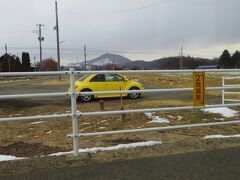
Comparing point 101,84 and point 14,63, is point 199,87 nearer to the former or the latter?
point 101,84

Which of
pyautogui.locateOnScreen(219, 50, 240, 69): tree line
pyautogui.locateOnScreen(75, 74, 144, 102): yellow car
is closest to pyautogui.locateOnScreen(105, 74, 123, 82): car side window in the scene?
pyautogui.locateOnScreen(75, 74, 144, 102): yellow car

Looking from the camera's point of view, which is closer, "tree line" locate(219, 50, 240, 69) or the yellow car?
the yellow car

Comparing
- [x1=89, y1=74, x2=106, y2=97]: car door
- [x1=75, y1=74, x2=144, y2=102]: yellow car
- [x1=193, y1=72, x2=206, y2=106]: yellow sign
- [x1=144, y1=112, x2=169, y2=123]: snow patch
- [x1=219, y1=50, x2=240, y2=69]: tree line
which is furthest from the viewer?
[x1=219, y1=50, x2=240, y2=69]: tree line

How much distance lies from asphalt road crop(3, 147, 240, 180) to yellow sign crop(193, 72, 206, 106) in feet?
Result: 3.78

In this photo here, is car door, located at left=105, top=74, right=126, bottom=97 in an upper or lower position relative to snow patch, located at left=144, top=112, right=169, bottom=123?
upper

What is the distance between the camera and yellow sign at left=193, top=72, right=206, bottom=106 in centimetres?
552

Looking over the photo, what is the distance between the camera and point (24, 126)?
934 centimetres

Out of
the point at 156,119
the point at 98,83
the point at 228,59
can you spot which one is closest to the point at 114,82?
the point at 98,83

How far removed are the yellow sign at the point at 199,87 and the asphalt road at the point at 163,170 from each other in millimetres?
1151

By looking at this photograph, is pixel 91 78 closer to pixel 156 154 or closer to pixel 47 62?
pixel 156 154

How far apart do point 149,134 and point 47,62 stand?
131739 mm

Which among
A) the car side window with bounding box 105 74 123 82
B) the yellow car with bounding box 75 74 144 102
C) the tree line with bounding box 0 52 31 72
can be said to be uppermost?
the tree line with bounding box 0 52 31 72

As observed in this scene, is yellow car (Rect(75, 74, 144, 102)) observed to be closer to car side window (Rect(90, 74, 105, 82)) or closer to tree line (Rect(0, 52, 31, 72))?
car side window (Rect(90, 74, 105, 82))

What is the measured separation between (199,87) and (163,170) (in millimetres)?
1928
